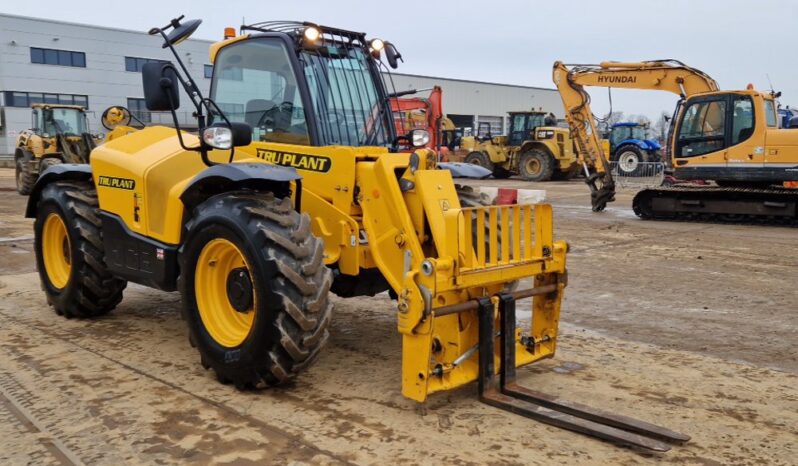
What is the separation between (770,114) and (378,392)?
1235cm

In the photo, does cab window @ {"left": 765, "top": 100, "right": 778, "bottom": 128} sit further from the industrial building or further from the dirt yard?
the industrial building

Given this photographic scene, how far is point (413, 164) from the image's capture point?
435cm

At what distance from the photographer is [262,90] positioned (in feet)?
16.8

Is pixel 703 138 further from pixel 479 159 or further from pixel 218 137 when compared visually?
pixel 479 159

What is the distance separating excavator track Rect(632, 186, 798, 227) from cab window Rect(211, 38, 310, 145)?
1091 cm

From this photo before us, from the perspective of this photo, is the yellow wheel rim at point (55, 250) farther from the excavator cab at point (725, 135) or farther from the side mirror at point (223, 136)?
the excavator cab at point (725, 135)

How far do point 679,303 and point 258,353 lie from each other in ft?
14.8

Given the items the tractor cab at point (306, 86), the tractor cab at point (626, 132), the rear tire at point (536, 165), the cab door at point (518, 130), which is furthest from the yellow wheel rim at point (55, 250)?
the tractor cab at point (626, 132)

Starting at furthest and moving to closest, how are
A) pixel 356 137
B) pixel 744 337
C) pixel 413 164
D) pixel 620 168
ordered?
pixel 620 168 < pixel 744 337 < pixel 356 137 < pixel 413 164

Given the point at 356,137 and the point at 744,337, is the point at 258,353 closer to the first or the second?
the point at 356,137

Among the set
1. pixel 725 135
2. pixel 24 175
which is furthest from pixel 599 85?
pixel 24 175

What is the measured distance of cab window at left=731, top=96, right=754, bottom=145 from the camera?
43.9ft

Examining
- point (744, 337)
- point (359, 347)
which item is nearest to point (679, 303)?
point (744, 337)

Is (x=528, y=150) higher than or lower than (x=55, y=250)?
higher
